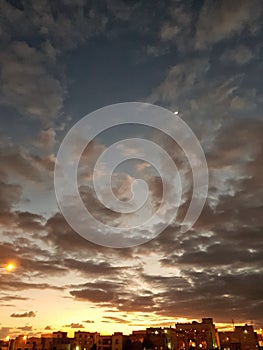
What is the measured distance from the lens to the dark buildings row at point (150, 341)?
128 m

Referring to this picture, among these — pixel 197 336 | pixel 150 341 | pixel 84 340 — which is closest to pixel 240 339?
pixel 197 336

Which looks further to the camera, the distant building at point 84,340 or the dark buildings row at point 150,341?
the distant building at point 84,340

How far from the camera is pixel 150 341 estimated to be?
130 m

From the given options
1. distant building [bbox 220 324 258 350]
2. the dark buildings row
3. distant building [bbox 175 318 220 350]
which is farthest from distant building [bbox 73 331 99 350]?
distant building [bbox 220 324 258 350]

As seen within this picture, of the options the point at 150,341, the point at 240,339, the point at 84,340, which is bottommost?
the point at 150,341

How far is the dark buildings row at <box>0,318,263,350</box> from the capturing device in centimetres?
12800

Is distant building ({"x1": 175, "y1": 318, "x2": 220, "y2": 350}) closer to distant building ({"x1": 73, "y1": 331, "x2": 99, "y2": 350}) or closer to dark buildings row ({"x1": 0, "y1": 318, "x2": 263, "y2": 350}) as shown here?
dark buildings row ({"x1": 0, "y1": 318, "x2": 263, "y2": 350})

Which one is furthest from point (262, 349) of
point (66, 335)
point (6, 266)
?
point (6, 266)

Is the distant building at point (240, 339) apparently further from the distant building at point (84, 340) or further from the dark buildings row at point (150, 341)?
the distant building at point (84, 340)

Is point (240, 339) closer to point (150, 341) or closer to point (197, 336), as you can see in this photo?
point (197, 336)

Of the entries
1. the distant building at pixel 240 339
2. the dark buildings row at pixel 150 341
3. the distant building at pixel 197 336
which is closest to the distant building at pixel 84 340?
the dark buildings row at pixel 150 341

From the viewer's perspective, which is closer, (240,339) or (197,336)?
(197,336)

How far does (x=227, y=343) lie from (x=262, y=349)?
675 inches

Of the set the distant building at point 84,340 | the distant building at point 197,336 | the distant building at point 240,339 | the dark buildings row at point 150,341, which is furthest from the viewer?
the distant building at point 240,339
